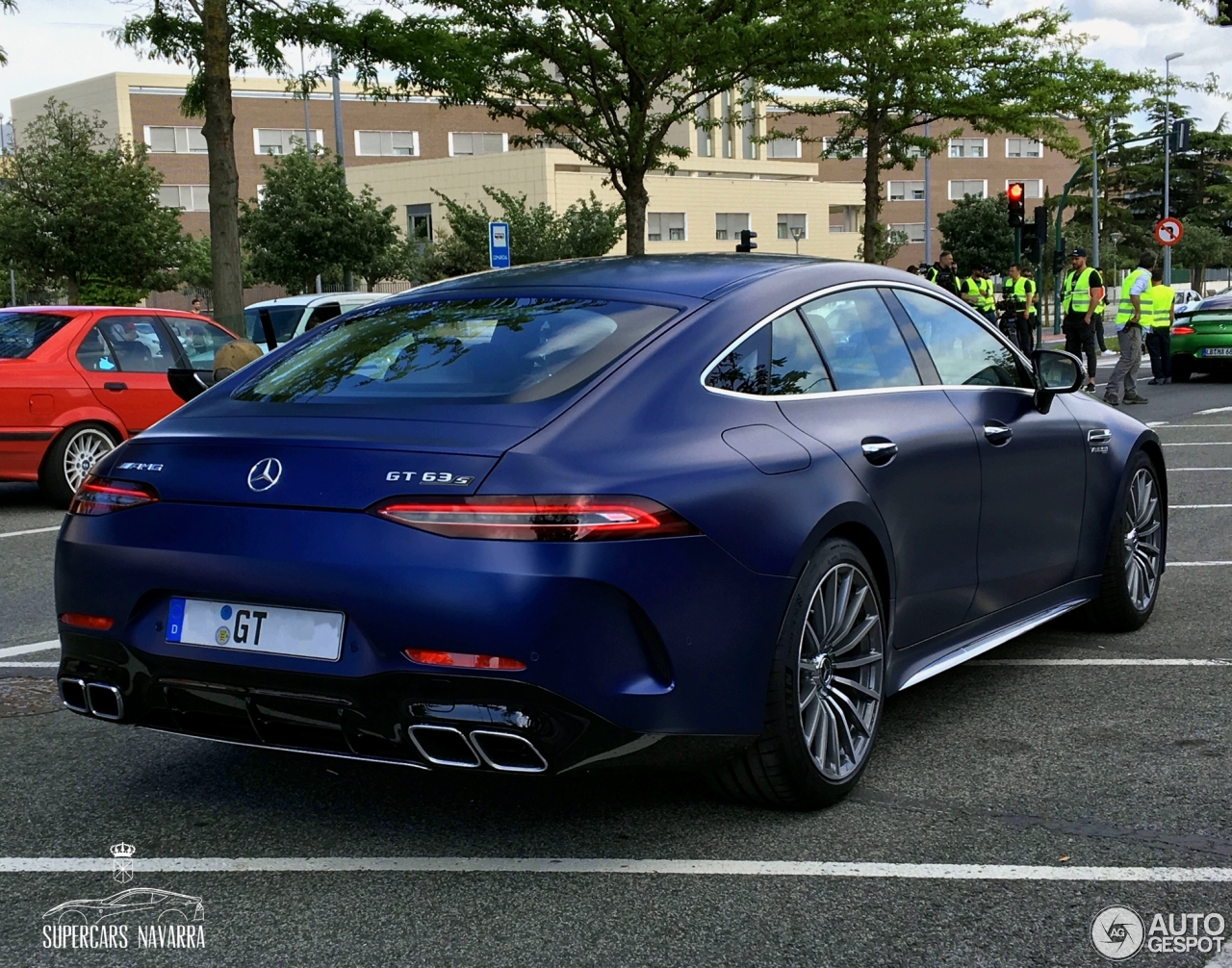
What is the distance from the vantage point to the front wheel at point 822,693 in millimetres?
3912

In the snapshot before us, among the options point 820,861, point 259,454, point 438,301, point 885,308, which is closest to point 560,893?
point 820,861

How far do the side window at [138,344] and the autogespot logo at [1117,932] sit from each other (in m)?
10.3

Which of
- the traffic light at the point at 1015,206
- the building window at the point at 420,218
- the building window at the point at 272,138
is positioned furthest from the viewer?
the building window at the point at 272,138

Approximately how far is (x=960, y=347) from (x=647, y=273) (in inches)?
54.3

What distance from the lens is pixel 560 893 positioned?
3572mm

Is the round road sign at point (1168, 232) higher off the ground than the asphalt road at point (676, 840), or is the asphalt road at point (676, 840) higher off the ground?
the round road sign at point (1168, 232)

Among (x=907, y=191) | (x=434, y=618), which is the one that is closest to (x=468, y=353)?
(x=434, y=618)

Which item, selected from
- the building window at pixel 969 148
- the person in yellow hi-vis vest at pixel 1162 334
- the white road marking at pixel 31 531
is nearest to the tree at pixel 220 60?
the white road marking at pixel 31 531

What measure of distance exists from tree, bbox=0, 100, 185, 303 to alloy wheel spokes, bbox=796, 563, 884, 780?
45.8 metres

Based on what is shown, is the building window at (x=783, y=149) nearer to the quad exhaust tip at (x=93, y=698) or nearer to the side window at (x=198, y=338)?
the side window at (x=198, y=338)

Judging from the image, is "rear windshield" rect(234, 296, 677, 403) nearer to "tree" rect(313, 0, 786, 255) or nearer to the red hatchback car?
the red hatchback car

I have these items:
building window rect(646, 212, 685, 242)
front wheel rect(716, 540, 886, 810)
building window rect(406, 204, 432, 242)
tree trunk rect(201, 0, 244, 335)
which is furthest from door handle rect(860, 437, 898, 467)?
building window rect(646, 212, 685, 242)

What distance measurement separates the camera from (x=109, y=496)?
3980 millimetres

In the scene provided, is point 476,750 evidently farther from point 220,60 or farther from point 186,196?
point 186,196
